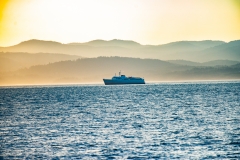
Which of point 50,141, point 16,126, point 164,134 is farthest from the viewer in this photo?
point 16,126

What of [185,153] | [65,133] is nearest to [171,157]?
[185,153]

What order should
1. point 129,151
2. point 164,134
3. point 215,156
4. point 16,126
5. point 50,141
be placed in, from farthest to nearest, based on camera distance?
point 16,126 < point 164,134 < point 50,141 < point 129,151 < point 215,156

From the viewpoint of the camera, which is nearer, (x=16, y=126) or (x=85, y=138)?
(x=85, y=138)

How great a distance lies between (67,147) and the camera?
40.0 metres

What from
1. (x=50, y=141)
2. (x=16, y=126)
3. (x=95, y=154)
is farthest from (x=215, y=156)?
(x=16, y=126)

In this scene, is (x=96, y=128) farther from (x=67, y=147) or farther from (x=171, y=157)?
(x=171, y=157)

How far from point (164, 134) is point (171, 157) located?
11.5 m

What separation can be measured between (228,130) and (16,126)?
26.8m

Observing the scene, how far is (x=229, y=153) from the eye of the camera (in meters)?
36.4

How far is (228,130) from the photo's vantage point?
49.2 meters

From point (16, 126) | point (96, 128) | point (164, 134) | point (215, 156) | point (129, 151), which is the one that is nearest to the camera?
point (215, 156)

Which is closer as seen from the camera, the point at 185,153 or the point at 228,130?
the point at 185,153

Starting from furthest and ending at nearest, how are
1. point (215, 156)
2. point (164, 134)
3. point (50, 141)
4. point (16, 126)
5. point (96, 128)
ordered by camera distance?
1. point (16, 126)
2. point (96, 128)
3. point (164, 134)
4. point (50, 141)
5. point (215, 156)

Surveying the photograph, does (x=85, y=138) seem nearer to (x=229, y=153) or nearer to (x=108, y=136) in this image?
(x=108, y=136)
